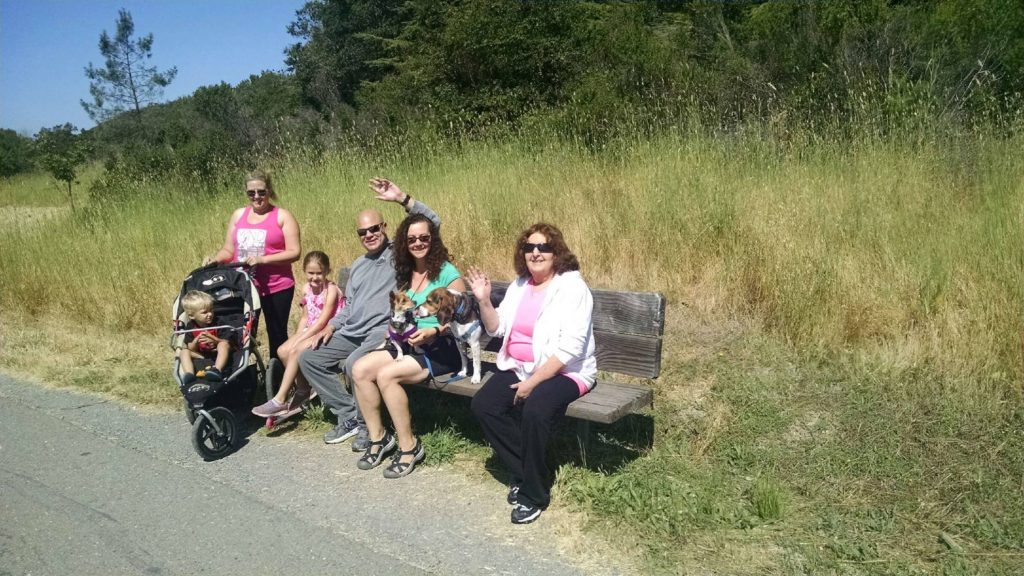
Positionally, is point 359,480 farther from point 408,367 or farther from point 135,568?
point 135,568

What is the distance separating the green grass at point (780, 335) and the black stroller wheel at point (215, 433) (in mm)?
595

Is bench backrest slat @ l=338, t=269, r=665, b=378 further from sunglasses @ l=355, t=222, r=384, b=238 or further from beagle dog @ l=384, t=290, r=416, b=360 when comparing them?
sunglasses @ l=355, t=222, r=384, b=238

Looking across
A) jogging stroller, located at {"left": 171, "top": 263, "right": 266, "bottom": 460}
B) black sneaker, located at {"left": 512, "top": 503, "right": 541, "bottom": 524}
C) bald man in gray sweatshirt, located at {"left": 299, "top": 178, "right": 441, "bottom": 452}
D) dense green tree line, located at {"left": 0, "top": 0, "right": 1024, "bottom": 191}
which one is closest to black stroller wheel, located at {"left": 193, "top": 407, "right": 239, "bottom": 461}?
jogging stroller, located at {"left": 171, "top": 263, "right": 266, "bottom": 460}

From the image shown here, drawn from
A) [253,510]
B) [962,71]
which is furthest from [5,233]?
[962,71]

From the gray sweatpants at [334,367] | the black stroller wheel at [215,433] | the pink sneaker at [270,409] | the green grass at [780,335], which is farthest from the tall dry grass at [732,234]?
the black stroller wheel at [215,433]

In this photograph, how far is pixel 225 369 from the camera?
18.0 ft

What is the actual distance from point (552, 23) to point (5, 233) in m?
11.4

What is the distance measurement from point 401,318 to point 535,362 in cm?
87

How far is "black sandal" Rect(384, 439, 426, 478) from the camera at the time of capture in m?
4.74

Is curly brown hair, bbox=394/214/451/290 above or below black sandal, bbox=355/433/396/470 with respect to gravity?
above

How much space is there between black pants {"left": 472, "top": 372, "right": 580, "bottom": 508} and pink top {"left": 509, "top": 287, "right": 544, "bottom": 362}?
14cm

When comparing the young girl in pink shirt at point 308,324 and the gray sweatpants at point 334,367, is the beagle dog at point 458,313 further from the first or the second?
the young girl in pink shirt at point 308,324

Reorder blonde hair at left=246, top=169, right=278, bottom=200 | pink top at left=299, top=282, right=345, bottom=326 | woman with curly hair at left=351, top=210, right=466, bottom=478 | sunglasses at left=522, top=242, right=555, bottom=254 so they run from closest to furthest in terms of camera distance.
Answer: sunglasses at left=522, top=242, right=555, bottom=254
woman with curly hair at left=351, top=210, right=466, bottom=478
pink top at left=299, top=282, right=345, bottom=326
blonde hair at left=246, top=169, right=278, bottom=200

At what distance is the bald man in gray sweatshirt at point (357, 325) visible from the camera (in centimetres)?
534
